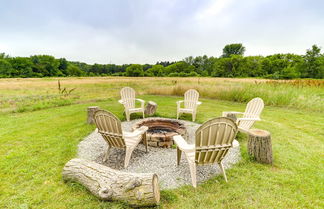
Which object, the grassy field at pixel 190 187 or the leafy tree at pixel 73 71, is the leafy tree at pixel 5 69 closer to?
the leafy tree at pixel 73 71

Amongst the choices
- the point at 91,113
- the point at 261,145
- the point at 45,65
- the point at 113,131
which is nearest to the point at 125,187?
the point at 113,131

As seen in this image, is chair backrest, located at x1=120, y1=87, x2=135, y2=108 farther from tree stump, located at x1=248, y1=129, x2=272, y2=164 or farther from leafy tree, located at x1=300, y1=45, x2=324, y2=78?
leafy tree, located at x1=300, y1=45, x2=324, y2=78

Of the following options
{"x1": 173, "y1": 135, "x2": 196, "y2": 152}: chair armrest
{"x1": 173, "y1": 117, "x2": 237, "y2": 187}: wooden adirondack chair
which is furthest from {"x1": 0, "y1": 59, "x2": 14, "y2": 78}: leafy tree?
{"x1": 173, "y1": 117, "x2": 237, "y2": 187}: wooden adirondack chair

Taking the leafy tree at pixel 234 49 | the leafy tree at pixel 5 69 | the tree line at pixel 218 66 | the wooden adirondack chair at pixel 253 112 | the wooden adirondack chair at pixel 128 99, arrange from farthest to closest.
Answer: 1. the leafy tree at pixel 234 49
2. the leafy tree at pixel 5 69
3. the tree line at pixel 218 66
4. the wooden adirondack chair at pixel 128 99
5. the wooden adirondack chair at pixel 253 112

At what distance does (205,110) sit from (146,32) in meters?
8.62

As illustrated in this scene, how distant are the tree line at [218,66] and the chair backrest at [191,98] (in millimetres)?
25527

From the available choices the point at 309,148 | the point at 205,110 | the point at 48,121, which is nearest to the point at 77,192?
the point at 48,121

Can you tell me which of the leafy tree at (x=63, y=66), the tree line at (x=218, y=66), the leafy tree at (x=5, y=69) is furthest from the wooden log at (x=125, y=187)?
the leafy tree at (x=63, y=66)

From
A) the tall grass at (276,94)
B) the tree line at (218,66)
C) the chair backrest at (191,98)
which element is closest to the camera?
the chair backrest at (191,98)

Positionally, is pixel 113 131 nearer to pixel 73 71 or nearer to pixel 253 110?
pixel 253 110

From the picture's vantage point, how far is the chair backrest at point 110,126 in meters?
2.46

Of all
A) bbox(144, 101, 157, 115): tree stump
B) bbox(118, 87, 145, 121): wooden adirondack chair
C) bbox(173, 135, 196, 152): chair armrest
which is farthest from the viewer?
bbox(144, 101, 157, 115): tree stump

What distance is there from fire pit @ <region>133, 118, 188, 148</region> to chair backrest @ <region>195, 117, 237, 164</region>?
1.21 m

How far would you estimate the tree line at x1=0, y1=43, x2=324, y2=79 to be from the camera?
25.6 metres
